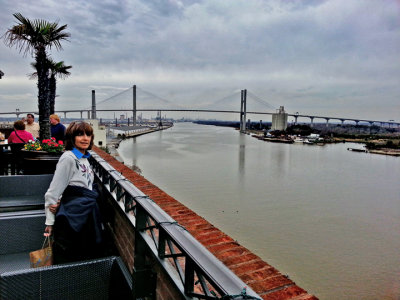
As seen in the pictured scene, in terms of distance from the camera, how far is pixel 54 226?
4.55ft

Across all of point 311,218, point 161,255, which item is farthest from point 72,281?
point 311,218

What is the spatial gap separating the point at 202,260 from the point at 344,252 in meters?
7.66

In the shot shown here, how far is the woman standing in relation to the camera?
4.44ft

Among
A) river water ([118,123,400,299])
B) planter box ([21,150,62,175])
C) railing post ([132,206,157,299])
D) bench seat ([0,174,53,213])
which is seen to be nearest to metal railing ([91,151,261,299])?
railing post ([132,206,157,299])

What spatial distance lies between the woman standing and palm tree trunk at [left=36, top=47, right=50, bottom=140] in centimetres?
407

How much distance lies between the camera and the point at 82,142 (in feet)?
4.85

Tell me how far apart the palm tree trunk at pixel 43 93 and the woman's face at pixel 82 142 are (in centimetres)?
398

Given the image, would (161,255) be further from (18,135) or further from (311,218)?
(311,218)

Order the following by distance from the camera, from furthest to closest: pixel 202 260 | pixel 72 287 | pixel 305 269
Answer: pixel 305 269
pixel 72 287
pixel 202 260

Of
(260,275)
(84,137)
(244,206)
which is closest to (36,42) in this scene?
(84,137)

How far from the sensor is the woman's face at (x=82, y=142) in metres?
1.48

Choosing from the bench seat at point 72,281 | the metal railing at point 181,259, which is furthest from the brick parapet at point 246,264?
the bench seat at point 72,281

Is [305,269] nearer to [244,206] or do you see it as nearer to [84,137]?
[244,206]

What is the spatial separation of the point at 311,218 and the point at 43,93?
8.41 m
